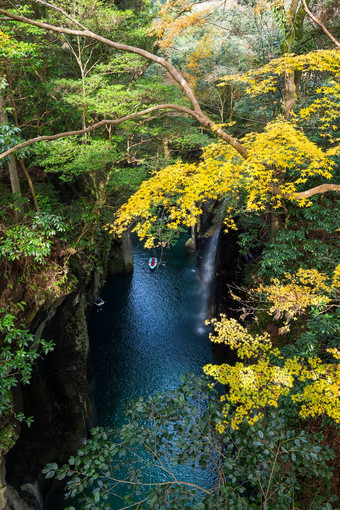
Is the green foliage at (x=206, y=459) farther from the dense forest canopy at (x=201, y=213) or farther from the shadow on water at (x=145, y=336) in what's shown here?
the shadow on water at (x=145, y=336)

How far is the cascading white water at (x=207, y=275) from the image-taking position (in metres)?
14.8

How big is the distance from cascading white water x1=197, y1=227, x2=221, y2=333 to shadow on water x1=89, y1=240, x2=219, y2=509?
224 millimetres

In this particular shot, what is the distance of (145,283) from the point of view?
18.5 m

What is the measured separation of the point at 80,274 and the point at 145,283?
30.1 feet

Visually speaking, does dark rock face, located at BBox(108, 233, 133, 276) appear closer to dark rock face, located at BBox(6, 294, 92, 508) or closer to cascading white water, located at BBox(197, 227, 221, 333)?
cascading white water, located at BBox(197, 227, 221, 333)

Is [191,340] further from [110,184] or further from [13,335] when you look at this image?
[13,335]

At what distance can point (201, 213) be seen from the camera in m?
7.14

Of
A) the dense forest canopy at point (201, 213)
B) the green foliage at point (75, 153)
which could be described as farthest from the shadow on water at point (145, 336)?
the green foliage at point (75, 153)

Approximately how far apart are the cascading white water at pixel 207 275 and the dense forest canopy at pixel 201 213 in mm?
5075

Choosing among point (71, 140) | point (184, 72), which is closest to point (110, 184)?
point (71, 140)

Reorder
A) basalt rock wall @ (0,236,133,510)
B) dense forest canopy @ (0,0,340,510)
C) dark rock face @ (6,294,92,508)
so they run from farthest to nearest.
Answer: dark rock face @ (6,294,92,508)
basalt rock wall @ (0,236,133,510)
dense forest canopy @ (0,0,340,510)

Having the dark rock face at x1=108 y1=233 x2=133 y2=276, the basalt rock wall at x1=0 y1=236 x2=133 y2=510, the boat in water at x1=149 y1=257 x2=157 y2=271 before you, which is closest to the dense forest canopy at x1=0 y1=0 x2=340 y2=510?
the basalt rock wall at x1=0 y1=236 x2=133 y2=510

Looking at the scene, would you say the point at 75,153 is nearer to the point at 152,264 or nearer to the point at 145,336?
the point at 145,336

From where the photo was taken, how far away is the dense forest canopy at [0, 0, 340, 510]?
439 centimetres
